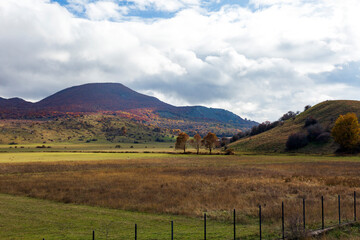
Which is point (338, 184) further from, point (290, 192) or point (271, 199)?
point (271, 199)

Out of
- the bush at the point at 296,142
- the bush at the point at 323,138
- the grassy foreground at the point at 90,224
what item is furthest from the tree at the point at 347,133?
the grassy foreground at the point at 90,224

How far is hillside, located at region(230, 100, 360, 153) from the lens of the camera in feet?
372

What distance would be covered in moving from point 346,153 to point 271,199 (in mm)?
85191

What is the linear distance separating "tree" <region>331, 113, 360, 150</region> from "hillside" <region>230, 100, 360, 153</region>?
483cm

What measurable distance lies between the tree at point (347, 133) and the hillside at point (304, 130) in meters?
4.83

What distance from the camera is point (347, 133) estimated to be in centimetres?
10250

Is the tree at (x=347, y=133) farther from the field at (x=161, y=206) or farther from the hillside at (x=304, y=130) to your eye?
the field at (x=161, y=206)

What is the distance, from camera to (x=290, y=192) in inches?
1277

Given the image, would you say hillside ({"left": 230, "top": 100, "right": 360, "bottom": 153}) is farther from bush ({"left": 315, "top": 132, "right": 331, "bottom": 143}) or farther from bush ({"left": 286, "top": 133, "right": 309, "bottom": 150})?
bush ({"left": 315, "top": 132, "right": 331, "bottom": 143})

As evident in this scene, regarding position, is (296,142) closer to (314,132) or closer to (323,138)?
(314,132)

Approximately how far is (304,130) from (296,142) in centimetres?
1736

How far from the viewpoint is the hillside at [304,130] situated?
113m

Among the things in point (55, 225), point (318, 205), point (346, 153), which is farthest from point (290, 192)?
point (346, 153)

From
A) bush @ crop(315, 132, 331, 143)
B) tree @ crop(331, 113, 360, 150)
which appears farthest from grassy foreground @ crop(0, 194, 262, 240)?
bush @ crop(315, 132, 331, 143)
